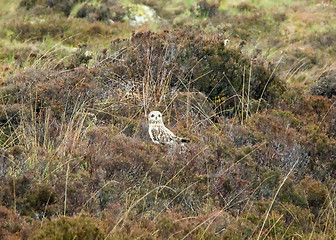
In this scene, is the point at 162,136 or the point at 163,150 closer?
the point at 163,150

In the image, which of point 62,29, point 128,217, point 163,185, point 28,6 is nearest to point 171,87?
point 163,185

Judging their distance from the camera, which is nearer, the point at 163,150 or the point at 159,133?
the point at 163,150

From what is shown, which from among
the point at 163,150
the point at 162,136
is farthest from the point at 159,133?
the point at 163,150

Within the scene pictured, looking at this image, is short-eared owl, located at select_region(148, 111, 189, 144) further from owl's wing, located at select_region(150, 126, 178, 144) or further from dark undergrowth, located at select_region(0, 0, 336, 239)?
dark undergrowth, located at select_region(0, 0, 336, 239)

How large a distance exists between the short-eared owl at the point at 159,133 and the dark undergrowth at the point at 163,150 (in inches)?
4.8

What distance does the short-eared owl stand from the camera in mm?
5308

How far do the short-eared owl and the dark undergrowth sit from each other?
4.8 inches

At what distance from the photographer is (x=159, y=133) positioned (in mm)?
5375

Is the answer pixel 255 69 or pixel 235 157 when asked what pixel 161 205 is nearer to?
pixel 235 157

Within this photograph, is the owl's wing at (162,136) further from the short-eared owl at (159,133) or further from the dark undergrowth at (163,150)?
the dark undergrowth at (163,150)

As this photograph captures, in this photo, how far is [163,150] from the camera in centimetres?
522

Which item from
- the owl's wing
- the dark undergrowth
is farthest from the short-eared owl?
the dark undergrowth

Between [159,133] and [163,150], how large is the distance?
24 cm

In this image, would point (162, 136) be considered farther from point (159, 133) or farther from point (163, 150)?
point (163, 150)
